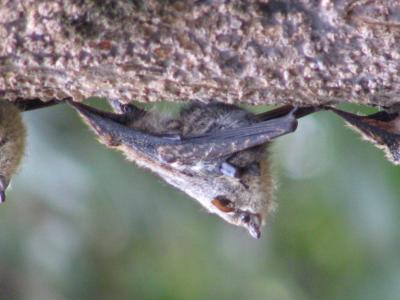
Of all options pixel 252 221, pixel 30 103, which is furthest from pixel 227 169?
pixel 30 103

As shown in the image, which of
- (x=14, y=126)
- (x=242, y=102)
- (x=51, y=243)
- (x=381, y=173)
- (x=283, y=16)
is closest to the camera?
(x=283, y=16)

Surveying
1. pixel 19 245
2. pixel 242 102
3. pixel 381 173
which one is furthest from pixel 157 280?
pixel 242 102

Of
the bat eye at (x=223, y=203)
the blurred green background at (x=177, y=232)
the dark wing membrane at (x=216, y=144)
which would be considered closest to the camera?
the dark wing membrane at (x=216, y=144)

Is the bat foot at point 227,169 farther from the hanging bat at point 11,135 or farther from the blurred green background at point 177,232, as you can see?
the blurred green background at point 177,232

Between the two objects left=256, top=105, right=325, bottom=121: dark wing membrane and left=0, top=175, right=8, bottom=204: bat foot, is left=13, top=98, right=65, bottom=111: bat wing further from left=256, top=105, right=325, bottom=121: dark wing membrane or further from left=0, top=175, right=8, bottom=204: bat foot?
left=256, top=105, right=325, bottom=121: dark wing membrane

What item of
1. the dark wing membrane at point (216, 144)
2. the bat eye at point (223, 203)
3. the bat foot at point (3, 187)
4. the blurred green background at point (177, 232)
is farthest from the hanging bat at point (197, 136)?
the blurred green background at point (177, 232)

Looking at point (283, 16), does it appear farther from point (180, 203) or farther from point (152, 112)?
point (180, 203)
